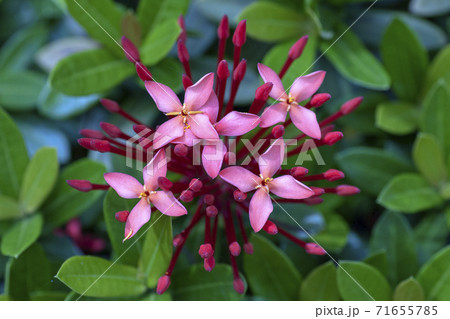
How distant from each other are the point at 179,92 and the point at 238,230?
0.30 m

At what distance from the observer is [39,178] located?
3.28 ft

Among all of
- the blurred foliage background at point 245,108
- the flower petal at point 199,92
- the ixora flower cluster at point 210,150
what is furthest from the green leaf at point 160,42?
Result: the flower petal at point 199,92

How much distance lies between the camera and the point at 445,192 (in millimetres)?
1032

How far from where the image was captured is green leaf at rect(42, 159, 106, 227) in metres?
1.01

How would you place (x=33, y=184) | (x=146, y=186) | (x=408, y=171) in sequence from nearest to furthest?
1. (x=146, y=186)
2. (x=33, y=184)
3. (x=408, y=171)

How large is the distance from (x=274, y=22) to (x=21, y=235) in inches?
25.4

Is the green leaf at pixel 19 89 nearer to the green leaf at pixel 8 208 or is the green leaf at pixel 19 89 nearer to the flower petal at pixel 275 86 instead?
the green leaf at pixel 8 208

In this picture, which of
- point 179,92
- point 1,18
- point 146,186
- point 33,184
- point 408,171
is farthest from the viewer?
point 1,18

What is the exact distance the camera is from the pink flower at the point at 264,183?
73 cm

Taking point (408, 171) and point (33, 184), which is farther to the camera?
point (408, 171)

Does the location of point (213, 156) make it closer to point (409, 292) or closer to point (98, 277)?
point (98, 277)

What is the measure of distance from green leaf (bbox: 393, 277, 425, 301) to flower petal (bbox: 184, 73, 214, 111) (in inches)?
19.7
